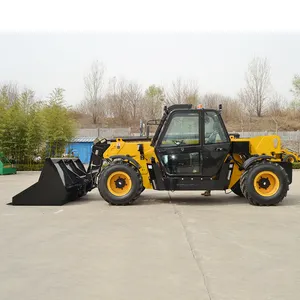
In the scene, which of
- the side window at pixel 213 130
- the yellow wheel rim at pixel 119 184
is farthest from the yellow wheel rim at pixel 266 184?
the yellow wheel rim at pixel 119 184

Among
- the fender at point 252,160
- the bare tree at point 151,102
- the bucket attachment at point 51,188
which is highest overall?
the bare tree at point 151,102

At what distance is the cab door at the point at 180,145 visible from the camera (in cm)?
849

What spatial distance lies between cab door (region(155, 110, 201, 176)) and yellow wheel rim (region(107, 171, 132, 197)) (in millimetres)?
834

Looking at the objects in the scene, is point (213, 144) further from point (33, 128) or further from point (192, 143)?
point (33, 128)

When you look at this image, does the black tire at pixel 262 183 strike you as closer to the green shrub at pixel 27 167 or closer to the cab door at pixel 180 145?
the cab door at pixel 180 145

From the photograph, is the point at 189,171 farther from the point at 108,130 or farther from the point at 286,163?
the point at 108,130

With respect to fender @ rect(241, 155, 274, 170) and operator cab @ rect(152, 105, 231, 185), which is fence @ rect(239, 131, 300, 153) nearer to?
fender @ rect(241, 155, 274, 170)

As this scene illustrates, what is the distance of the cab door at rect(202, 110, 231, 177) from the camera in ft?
27.8

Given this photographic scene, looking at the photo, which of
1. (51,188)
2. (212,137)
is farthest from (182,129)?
(51,188)
